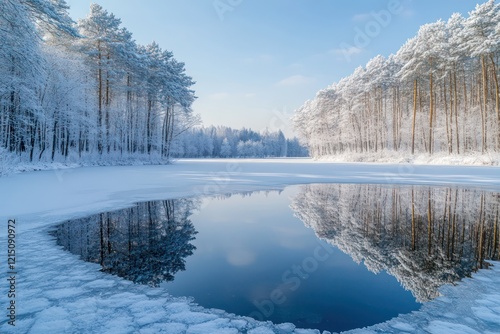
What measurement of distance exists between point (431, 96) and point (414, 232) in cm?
2837

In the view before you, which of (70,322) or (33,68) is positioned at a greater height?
(33,68)

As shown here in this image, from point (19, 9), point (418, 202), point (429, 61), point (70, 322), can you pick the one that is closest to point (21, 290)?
point (70, 322)

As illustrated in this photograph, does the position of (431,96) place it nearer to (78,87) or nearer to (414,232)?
(414,232)

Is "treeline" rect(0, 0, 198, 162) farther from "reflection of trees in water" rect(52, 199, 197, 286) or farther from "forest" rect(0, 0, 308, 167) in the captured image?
A: "reflection of trees in water" rect(52, 199, 197, 286)

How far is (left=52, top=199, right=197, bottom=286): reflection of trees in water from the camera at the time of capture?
3.72 m

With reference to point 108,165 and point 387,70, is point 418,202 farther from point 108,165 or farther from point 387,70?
point 387,70

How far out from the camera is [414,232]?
5.38 m

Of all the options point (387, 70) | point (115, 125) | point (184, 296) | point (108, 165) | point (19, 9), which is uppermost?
point (387, 70)

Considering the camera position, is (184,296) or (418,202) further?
(418,202)

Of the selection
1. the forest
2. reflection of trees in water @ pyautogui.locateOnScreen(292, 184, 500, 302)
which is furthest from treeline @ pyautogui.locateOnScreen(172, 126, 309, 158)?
reflection of trees in water @ pyautogui.locateOnScreen(292, 184, 500, 302)

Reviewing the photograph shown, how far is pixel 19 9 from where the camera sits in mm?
11625

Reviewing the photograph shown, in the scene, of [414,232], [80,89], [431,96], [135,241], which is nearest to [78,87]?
[80,89]

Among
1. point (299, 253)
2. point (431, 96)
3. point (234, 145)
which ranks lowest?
point (299, 253)

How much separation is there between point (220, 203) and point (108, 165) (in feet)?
74.8
